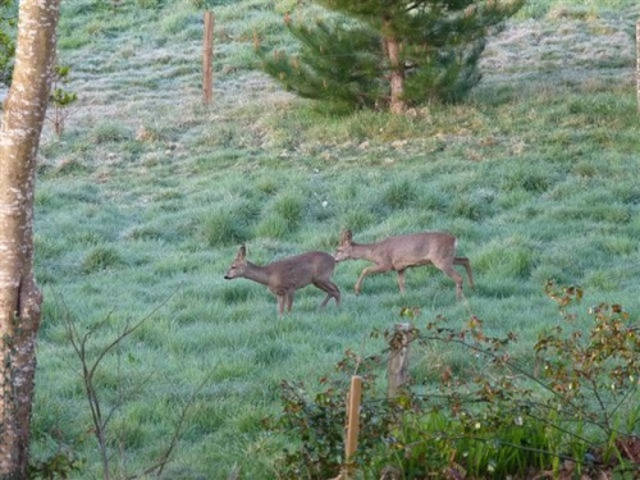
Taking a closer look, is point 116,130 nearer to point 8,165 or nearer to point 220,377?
point 220,377

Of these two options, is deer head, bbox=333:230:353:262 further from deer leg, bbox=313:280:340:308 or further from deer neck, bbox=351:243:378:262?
deer leg, bbox=313:280:340:308

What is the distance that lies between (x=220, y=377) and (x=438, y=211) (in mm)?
8188

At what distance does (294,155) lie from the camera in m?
21.4

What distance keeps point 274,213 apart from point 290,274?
4.42 metres

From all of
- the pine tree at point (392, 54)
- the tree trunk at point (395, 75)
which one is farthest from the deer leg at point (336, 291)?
the tree trunk at point (395, 75)

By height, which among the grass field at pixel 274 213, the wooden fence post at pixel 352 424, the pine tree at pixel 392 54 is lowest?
the grass field at pixel 274 213

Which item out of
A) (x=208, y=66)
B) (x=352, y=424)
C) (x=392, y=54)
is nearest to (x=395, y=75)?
(x=392, y=54)

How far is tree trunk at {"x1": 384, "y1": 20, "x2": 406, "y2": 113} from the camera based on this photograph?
2289cm

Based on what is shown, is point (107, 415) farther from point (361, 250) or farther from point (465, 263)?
point (465, 263)

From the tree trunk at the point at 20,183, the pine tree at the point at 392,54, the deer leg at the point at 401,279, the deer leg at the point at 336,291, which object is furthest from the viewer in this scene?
the pine tree at the point at 392,54

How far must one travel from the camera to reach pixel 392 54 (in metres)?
23.0

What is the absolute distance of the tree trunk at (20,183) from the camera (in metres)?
6.30

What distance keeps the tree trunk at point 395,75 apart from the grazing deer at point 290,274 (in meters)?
9.93

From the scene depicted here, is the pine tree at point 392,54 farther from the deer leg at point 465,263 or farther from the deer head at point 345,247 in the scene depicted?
the deer leg at point 465,263
